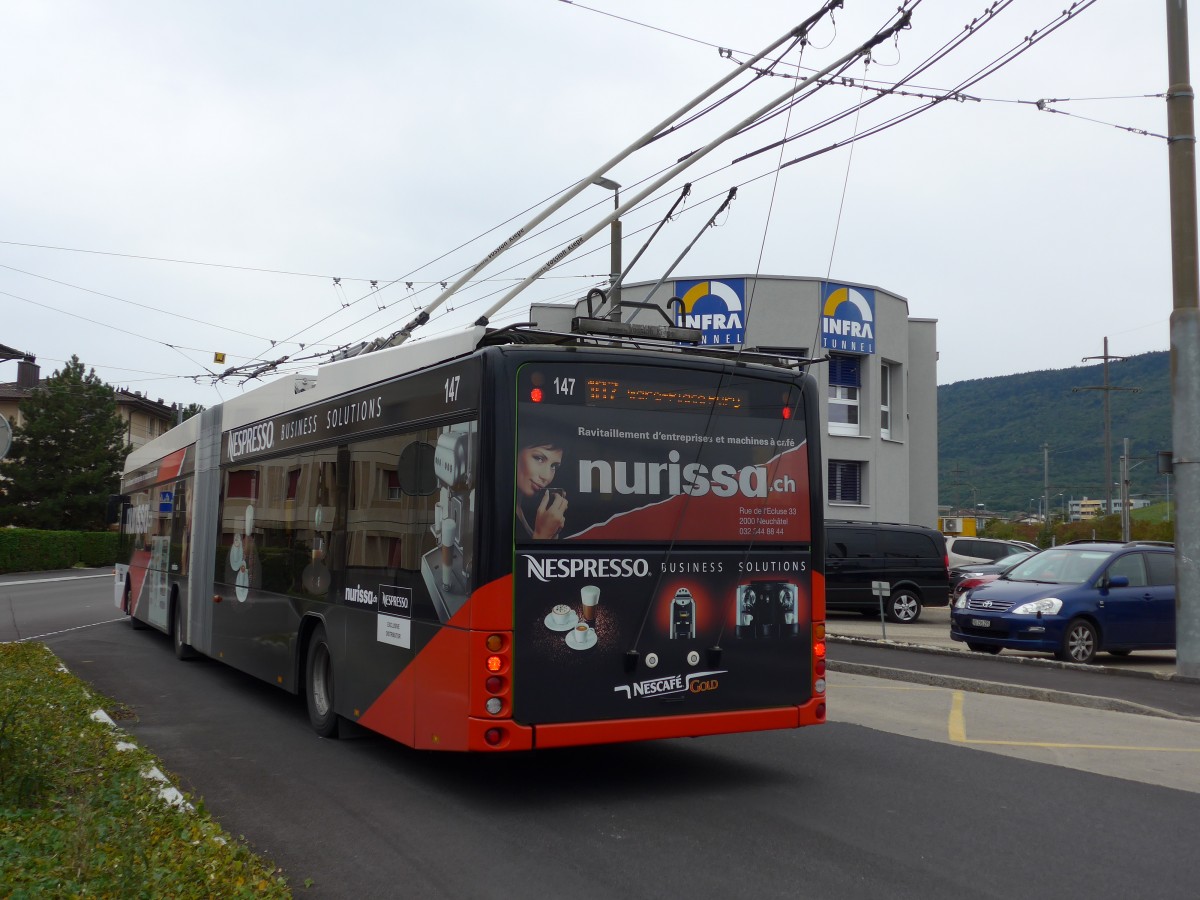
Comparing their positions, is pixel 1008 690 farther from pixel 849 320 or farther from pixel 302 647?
pixel 849 320

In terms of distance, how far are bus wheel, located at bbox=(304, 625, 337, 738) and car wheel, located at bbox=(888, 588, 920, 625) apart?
55.8 ft

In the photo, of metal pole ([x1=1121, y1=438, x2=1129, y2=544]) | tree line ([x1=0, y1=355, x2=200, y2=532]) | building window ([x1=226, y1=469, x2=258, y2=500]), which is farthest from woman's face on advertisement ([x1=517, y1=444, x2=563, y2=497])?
tree line ([x1=0, y1=355, x2=200, y2=532])

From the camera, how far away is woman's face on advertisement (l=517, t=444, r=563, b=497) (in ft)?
23.4

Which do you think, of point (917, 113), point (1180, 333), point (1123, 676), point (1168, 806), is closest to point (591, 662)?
point (1168, 806)

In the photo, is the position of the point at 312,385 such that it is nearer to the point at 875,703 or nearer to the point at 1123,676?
the point at 875,703

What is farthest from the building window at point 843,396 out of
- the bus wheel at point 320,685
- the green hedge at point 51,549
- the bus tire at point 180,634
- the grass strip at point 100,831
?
the green hedge at point 51,549

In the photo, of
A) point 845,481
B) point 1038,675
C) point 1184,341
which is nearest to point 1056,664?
point 1038,675

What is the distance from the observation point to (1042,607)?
1559 cm

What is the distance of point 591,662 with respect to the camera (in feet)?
23.6

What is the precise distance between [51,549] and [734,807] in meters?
50.4

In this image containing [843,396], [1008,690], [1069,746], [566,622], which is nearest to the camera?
[566,622]

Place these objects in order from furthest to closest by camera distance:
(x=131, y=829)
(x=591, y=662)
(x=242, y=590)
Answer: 1. (x=242, y=590)
2. (x=591, y=662)
3. (x=131, y=829)

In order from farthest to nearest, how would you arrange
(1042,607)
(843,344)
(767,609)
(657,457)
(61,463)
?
(61,463), (843,344), (1042,607), (767,609), (657,457)

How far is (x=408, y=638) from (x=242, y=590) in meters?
4.84
